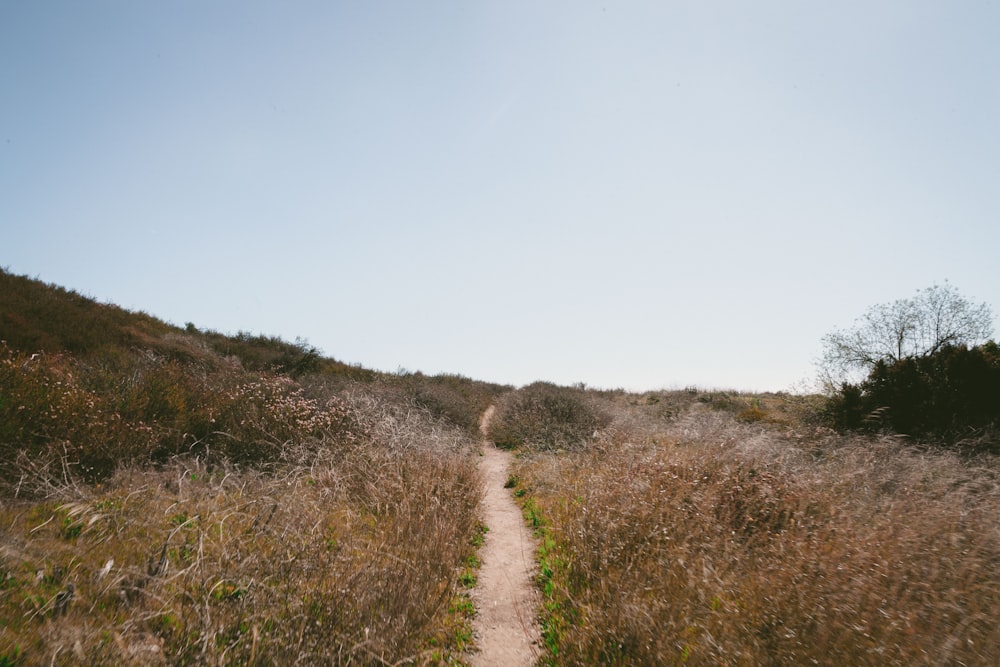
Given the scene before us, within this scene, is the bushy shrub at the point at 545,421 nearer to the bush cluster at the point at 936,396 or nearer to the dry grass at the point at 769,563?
the dry grass at the point at 769,563

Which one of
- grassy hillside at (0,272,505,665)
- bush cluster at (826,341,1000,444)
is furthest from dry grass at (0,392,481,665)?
bush cluster at (826,341,1000,444)

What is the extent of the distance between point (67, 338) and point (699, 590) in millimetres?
14872

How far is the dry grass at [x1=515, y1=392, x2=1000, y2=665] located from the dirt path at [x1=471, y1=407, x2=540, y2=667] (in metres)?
0.28

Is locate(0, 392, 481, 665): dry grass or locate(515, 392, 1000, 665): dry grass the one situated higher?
locate(515, 392, 1000, 665): dry grass

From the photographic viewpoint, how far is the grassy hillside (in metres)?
2.94

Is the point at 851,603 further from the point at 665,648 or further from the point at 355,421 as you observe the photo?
the point at 355,421

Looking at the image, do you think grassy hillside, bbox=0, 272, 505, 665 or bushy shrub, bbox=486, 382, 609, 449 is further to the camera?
bushy shrub, bbox=486, 382, 609, 449

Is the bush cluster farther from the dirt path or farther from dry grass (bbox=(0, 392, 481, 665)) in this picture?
dry grass (bbox=(0, 392, 481, 665))

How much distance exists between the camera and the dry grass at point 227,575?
110 inches

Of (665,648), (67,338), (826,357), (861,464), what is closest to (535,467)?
(861,464)

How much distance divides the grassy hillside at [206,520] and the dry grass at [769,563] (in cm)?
162

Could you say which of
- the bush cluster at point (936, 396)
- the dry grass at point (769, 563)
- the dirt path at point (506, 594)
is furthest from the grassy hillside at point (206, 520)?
the bush cluster at point (936, 396)

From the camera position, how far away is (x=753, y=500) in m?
5.54

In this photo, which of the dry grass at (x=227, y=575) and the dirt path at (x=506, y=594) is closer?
the dry grass at (x=227, y=575)
